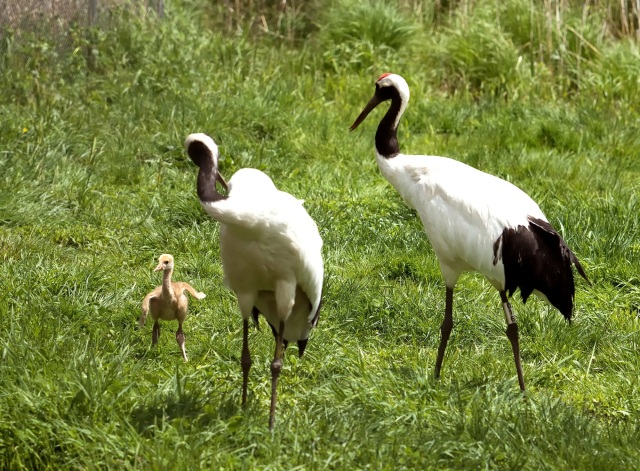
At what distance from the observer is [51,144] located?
719 centimetres

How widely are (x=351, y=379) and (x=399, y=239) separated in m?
1.93

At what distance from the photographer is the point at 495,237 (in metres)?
4.52

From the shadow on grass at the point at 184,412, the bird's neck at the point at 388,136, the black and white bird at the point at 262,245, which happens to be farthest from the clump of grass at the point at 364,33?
the shadow on grass at the point at 184,412

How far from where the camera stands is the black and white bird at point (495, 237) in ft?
14.8

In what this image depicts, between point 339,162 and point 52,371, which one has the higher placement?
point 52,371

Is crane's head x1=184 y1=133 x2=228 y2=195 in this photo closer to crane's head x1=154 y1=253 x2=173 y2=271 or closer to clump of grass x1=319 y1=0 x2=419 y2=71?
crane's head x1=154 y1=253 x2=173 y2=271

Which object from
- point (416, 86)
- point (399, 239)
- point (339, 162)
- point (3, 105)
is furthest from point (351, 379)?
point (416, 86)

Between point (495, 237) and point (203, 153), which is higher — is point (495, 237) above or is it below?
below

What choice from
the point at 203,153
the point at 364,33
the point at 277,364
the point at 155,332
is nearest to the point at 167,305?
the point at 155,332

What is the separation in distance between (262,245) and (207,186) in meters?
0.36

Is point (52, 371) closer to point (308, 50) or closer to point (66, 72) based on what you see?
point (66, 72)

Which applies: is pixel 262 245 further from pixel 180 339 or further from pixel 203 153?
pixel 180 339

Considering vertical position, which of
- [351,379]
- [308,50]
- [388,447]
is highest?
[388,447]

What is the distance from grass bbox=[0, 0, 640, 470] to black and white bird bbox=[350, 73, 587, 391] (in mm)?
432
